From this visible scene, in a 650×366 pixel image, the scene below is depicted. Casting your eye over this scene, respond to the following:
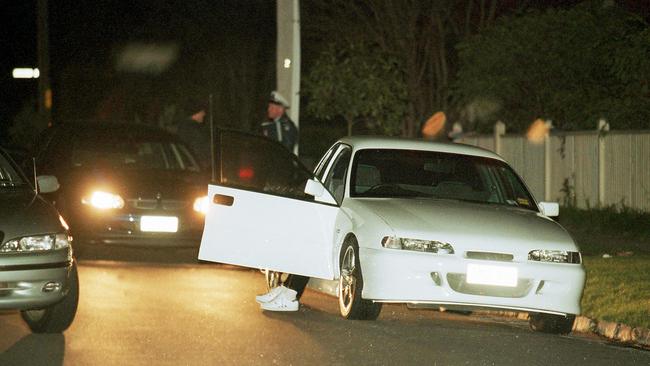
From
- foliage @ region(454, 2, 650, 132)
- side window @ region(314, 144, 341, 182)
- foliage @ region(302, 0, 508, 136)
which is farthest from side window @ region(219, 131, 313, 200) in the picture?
foliage @ region(302, 0, 508, 136)

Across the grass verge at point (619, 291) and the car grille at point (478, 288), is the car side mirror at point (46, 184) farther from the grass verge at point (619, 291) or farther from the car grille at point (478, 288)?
the grass verge at point (619, 291)

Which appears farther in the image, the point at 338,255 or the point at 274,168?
the point at 274,168

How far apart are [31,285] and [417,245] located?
283 cm

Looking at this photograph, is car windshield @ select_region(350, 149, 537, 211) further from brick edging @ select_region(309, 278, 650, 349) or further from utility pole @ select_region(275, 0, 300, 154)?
utility pole @ select_region(275, 0, 300, 154)

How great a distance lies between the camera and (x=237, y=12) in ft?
158

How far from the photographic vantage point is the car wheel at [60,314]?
31.5ft

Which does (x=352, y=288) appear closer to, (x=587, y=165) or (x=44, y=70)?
(x=587, y=165)

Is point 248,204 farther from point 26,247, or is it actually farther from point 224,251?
point 26,247

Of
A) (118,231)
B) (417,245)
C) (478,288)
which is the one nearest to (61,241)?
(417,245)

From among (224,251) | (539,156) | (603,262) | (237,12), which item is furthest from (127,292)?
(237,12)

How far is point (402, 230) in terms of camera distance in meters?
10.1

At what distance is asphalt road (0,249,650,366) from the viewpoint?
8.85 metres

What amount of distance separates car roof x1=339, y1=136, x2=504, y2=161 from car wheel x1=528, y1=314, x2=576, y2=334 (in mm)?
1720

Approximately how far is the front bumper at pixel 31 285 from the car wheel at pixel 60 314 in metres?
0.22
